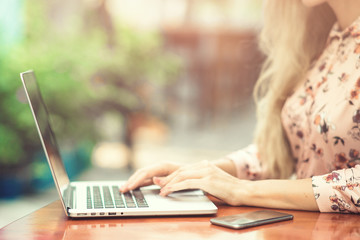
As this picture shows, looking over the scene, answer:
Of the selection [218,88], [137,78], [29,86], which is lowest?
[218,88]

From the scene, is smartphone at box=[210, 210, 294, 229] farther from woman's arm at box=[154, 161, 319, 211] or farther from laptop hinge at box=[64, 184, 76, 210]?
laptop hinge at box=[64, 184, 76, 210]

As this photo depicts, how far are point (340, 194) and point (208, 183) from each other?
0.24m

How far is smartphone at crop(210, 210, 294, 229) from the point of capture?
796mm

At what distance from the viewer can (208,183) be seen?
3.13 feet

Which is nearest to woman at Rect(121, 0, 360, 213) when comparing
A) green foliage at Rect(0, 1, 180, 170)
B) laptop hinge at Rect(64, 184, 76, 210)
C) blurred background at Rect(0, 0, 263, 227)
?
laptop hinge at Rect(64, 184, 76, 210)

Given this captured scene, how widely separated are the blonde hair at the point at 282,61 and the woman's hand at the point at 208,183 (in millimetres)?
360

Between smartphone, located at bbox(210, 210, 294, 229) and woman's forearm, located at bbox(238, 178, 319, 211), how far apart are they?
2.3 inches

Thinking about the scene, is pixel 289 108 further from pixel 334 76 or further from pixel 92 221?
pixel 92 221

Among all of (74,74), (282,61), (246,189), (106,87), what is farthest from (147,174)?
(106,87)

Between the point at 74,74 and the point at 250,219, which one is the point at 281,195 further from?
the point at 74,74

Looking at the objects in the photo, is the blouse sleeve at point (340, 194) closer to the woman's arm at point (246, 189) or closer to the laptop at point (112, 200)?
the woman's arm at point (246, 189)

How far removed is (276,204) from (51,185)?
104 inches

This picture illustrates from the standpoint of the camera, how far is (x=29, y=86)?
3.05ft

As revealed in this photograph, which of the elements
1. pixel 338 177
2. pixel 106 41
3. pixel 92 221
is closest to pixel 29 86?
pixel 92 221
